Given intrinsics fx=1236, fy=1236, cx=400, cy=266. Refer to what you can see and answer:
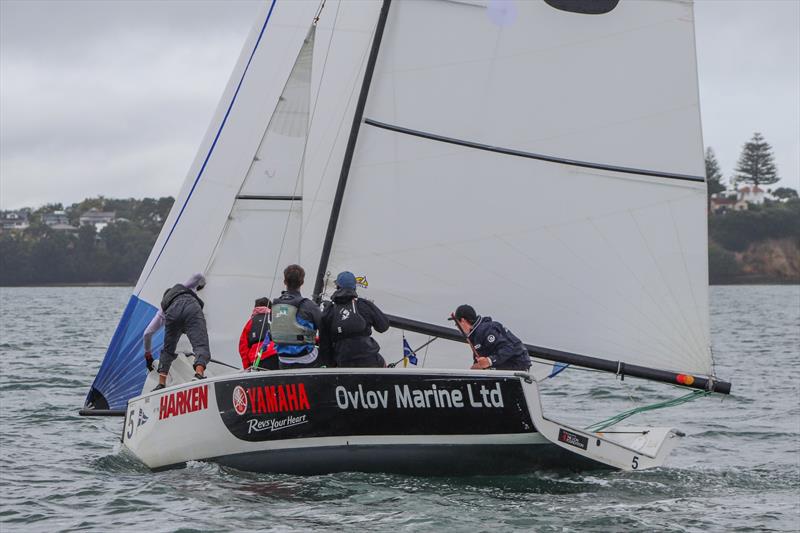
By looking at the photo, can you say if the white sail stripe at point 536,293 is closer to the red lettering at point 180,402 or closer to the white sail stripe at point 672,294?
the white sail stripe at point 672,294

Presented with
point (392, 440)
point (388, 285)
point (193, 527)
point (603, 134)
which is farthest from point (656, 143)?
point (193, 527)

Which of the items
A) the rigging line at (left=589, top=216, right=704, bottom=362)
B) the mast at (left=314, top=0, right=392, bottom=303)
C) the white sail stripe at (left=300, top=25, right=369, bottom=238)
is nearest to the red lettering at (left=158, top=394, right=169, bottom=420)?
the mast at (left=314, top=0, right=392, bottom=303)

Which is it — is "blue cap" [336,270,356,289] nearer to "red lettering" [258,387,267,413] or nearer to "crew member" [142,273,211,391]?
"red lettering" [258,387,267,413]

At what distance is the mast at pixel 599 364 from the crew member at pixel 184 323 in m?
1.54

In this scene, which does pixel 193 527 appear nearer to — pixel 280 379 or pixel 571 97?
pixel 280 379

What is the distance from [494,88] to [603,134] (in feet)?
3.15

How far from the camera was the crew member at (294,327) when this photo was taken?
9008 mm

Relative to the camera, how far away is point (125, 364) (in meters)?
10.9

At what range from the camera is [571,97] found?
10.1m

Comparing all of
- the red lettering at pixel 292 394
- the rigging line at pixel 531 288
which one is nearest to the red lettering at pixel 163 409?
the red lettering at pixel 292 394

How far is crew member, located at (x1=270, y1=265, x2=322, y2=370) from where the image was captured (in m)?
9.01

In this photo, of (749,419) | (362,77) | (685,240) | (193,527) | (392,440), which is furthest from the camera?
(749,419)

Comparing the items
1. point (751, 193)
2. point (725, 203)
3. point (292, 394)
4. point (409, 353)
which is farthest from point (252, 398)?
point (751, 193)

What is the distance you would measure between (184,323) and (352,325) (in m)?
1.81
